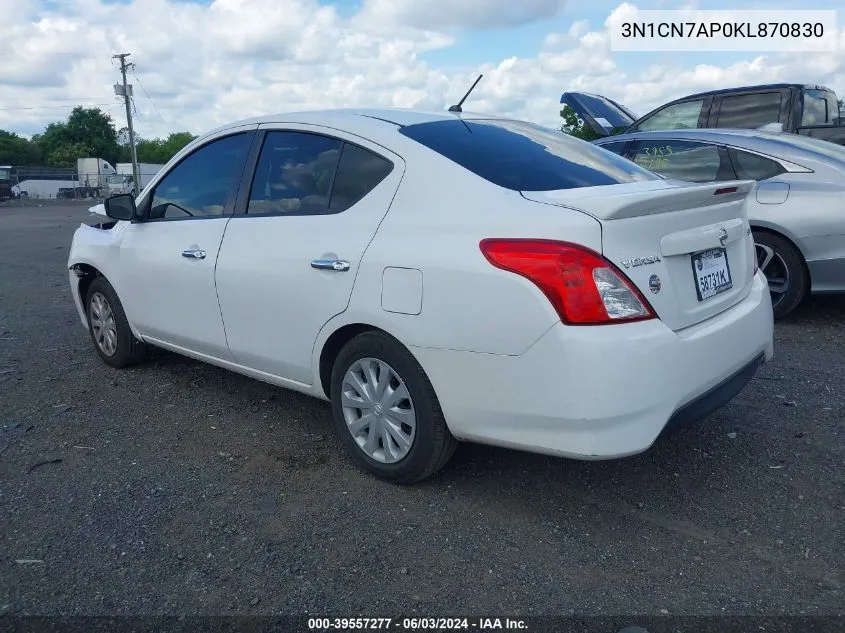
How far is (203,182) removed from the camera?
4301mm

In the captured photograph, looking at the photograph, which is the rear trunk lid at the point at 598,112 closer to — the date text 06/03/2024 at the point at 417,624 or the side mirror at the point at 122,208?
the side mirror at the point at 122,208

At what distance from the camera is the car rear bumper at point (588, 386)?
2639 millimetres

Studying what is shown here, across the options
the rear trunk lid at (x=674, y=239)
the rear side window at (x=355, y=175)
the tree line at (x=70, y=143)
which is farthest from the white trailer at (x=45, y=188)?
the rear trunk lid at (x=674, y=239)

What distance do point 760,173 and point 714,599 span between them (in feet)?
14.5

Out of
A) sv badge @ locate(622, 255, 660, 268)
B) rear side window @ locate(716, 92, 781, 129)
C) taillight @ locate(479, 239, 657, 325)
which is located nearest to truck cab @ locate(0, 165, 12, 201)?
rear side window @ locate(716, 92, 781, 129)

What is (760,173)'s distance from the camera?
6027 millimetres

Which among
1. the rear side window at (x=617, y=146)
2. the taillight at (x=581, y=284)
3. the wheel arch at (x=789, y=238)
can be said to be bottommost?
the wheel arch at (x=789, y=238)

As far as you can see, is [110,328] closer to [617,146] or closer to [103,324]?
[103,324]

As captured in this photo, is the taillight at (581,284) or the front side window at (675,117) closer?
the taillight at (581,284)

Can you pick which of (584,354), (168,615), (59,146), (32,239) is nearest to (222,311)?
(168,615)

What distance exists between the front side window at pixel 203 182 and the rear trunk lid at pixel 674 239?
73.8 inches

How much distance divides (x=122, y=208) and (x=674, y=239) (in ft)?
10.8

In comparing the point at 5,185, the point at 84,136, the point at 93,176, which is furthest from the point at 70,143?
the point at 5,185

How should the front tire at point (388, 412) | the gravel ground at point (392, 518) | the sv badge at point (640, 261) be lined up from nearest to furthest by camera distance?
the gravel ground at point (392, 518) < the sv badge at point (640, 261) < the front tire at point (388, 412)
